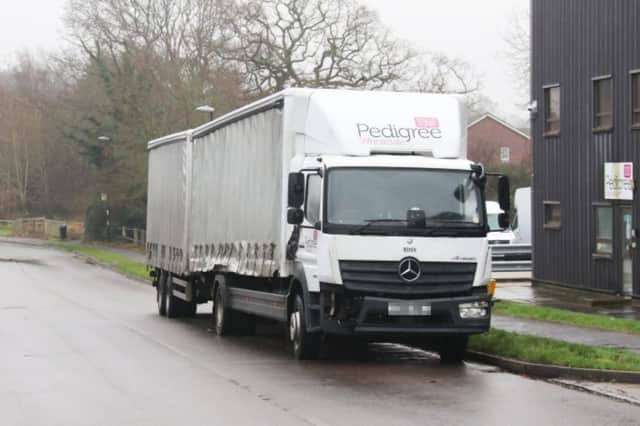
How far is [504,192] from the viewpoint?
15.6 meters

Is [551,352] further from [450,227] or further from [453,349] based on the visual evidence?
[450,227]

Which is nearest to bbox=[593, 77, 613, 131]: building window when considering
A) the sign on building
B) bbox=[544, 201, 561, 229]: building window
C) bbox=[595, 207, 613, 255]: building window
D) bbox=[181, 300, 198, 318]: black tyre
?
the sign on building

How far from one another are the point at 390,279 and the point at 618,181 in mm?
14411

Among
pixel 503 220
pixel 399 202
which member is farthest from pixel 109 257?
Answer: pixel 399 202

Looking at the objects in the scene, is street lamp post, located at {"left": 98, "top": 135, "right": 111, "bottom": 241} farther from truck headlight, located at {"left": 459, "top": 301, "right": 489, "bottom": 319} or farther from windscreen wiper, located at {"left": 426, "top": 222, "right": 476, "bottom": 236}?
truck headlight, located at {"left": 459, "top": 301, "right": 489, "bottom": 319}

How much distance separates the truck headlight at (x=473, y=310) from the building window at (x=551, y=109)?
17271mm

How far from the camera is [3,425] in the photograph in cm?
1034

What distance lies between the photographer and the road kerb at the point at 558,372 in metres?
13.3

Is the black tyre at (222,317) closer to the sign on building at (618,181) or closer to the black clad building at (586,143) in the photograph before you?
the black clad building at (586,143)

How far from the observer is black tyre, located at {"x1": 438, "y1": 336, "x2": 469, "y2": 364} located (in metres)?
15.6

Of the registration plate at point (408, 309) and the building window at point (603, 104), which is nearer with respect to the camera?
the registration plate at point (408, 309)

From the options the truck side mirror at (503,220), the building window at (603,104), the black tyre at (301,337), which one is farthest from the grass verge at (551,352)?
the building window at (603,104)

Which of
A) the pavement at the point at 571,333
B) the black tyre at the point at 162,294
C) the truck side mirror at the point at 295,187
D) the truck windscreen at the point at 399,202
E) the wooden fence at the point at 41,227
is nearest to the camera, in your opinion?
the truck windscreen at the point at 399,202

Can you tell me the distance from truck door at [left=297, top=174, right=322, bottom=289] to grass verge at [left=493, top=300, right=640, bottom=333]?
19.3 ft
